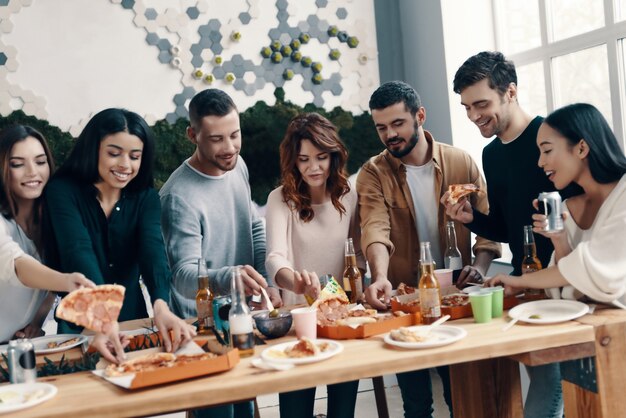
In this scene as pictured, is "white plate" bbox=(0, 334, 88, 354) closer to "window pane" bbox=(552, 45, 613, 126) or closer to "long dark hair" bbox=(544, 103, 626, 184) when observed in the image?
"long dark hair" bbox=(544, 103, 626, 184)

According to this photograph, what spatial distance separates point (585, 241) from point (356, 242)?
1.00 m

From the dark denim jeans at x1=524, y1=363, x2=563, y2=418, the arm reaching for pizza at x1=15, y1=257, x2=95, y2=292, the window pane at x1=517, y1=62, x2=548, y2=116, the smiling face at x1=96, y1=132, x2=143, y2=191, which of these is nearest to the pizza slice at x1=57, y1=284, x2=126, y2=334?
the arm reaching for pizza at x1=15, y1=257, x2=95, y2=292

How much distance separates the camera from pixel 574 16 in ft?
11.4

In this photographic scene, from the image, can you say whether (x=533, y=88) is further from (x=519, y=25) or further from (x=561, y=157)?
(x=561, y=157)

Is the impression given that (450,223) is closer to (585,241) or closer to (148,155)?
(585,241)

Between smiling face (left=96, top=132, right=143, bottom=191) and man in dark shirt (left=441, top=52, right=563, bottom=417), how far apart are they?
1198 millimetres

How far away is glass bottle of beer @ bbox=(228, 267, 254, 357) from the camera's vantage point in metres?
1.83

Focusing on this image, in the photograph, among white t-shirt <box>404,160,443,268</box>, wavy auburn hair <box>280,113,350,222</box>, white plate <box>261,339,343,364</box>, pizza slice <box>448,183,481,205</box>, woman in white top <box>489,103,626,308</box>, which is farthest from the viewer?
white t-shirt <box>404,160,443,268</box>

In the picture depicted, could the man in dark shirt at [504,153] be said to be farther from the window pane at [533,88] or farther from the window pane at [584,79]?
the window pane at [533,88]

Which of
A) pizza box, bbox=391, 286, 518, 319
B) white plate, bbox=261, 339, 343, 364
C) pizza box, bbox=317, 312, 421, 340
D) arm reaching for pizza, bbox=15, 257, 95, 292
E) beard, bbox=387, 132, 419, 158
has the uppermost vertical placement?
beard, bbox=387, 132, 419, 158

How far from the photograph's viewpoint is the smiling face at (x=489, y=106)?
2.50m

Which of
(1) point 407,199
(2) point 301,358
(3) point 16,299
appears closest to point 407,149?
(1) point 407,199

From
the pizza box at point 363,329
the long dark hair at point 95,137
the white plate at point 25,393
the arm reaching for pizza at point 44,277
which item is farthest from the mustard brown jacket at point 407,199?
the white plate at point 25,393

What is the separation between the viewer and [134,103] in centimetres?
391
